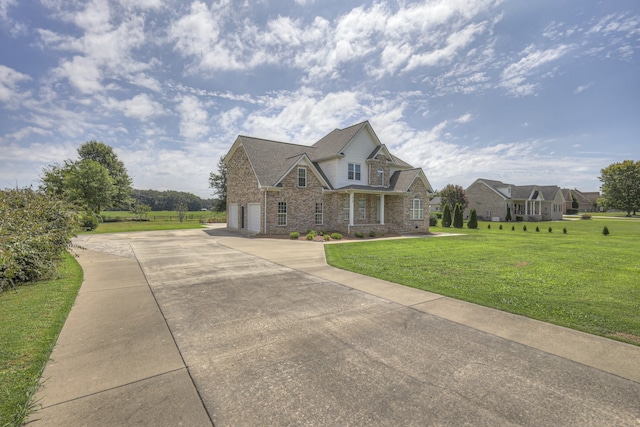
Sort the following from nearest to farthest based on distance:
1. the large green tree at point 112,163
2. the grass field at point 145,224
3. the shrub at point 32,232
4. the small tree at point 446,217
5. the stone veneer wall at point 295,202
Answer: the shrub at point 32,232 → the stone veneer wall at point 295,202 → the grass field at point 145,224 → the small tree at point 446,217 → the large green tree at point 112,163

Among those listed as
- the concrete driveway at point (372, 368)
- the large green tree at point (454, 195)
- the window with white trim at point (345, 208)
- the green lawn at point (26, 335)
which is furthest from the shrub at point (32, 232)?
the large green tree at point (454, 195)

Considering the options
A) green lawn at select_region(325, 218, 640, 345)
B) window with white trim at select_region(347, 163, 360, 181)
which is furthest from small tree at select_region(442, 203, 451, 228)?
green lawn at select_region(325, 218, 640, 345)

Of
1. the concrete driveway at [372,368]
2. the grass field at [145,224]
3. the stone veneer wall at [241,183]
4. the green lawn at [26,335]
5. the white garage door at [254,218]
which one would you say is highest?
the stone veneer wall at [241,183]

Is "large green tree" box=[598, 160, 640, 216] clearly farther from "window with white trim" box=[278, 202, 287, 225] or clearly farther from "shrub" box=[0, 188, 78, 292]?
"shrub" box=[0, 188, 78, 292]

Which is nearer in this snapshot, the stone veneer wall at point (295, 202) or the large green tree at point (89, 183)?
the stone veneer wall at point (295, 202)

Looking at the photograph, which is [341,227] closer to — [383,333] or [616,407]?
[383,333]

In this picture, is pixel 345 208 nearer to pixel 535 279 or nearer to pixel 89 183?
pixel 535 279

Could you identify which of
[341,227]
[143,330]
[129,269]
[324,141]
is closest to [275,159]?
[324,141]

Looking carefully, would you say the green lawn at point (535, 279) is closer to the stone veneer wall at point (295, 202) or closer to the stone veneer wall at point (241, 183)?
the stone veneer wall at point (295, 202)

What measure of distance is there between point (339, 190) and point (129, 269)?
47.7 feet

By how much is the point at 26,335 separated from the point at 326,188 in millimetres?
18958

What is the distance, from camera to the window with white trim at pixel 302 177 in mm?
21047

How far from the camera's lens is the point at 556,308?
5.67 m

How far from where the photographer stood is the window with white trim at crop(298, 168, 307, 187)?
21.0m
